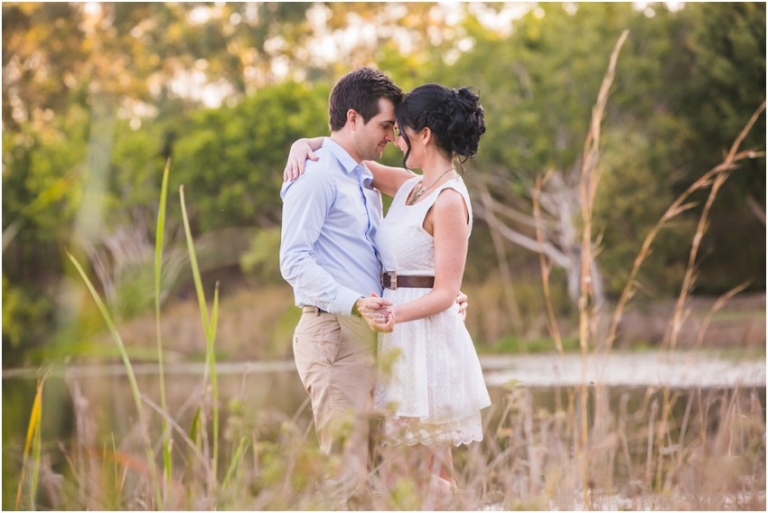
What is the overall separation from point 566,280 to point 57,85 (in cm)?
1207

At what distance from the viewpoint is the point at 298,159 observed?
2.87 meters

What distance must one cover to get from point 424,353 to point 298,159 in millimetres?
622

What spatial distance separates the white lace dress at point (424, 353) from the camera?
273cm

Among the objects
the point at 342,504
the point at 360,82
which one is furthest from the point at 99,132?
the point at 360,82

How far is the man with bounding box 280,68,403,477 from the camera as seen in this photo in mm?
2687

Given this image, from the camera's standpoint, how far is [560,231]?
16.2 m

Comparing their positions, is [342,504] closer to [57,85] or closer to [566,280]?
[566,280]

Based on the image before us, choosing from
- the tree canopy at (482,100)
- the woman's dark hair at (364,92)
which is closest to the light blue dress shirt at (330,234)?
the woman's dark hair at (364,92)

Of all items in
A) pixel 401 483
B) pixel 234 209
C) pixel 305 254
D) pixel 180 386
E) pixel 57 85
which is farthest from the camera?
pixel 57 85

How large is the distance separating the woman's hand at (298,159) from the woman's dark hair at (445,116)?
0.86 feet

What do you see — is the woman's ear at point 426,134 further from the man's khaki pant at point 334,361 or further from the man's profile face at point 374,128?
the man's khaki pant at point 334,361

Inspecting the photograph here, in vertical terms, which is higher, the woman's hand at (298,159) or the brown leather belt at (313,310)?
the woman's hand at (298,159)

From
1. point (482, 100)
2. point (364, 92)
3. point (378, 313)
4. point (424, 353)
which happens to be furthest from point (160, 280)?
point (482, 100)

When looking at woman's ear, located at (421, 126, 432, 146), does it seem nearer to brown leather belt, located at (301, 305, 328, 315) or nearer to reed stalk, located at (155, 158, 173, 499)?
brown leather belt, located at (301, 305, 328, 315)
